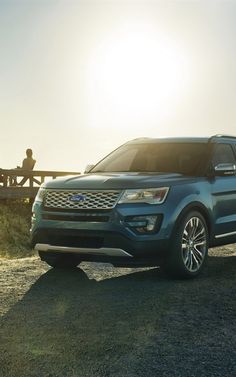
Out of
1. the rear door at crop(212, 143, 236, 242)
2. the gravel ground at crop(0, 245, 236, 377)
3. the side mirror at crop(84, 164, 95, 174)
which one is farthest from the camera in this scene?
the side mirror at crop(84, 164, 95, 174)

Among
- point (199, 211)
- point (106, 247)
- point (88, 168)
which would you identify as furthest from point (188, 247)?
point (88, 168)

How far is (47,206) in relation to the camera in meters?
7.45

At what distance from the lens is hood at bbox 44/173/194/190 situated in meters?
7.05

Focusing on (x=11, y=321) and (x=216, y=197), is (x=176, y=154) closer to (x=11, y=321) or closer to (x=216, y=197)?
(x=216, y=197)

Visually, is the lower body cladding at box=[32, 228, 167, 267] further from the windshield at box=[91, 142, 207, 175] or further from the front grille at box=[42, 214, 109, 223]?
the windshield at box=[91, 142, 207, 175]

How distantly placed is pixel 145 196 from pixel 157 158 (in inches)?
59.8

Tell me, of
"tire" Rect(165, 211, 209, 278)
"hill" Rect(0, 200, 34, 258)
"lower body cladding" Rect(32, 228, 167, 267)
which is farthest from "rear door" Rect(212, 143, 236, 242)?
"hill" Rect(0, 200, 34, 258)

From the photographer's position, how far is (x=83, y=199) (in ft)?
23.3

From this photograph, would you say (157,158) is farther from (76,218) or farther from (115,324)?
(115,324)

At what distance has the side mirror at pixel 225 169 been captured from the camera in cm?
796

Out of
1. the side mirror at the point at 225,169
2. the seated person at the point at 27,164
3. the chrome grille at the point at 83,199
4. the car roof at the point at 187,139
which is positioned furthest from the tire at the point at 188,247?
the seated person at the point at 27,164

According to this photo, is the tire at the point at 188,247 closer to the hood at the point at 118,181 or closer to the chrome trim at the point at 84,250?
the hood at the point at 118,181

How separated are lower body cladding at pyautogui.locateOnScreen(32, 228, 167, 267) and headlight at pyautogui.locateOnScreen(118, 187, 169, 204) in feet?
1.42

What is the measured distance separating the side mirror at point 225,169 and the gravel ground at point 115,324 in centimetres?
132
